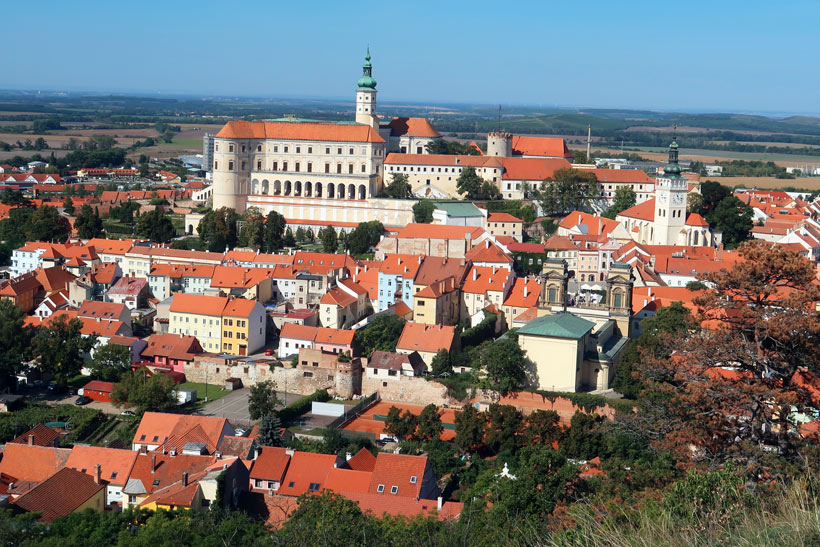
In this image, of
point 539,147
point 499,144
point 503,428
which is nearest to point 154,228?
point 499,144

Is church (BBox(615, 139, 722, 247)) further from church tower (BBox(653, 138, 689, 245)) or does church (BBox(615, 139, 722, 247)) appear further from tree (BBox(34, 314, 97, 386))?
tree (BBox(34, 314, 97, 386))

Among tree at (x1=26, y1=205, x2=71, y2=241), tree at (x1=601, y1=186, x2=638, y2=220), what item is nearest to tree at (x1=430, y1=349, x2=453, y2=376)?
tree at (x1=601, y1=186, x2=638, y2=220)

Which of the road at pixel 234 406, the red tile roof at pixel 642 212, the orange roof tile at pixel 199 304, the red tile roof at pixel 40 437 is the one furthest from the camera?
the red tile roof at pixel 642 212

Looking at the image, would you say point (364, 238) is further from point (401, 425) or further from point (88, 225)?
point (401, 425)

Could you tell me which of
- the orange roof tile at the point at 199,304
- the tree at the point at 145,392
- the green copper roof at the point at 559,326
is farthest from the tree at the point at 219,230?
the green copper roof at the point at 559,326

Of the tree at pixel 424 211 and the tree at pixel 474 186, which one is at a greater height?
the tree at pixel 474 186

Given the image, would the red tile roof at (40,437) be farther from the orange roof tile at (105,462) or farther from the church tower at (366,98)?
the church tower at (366,98)
